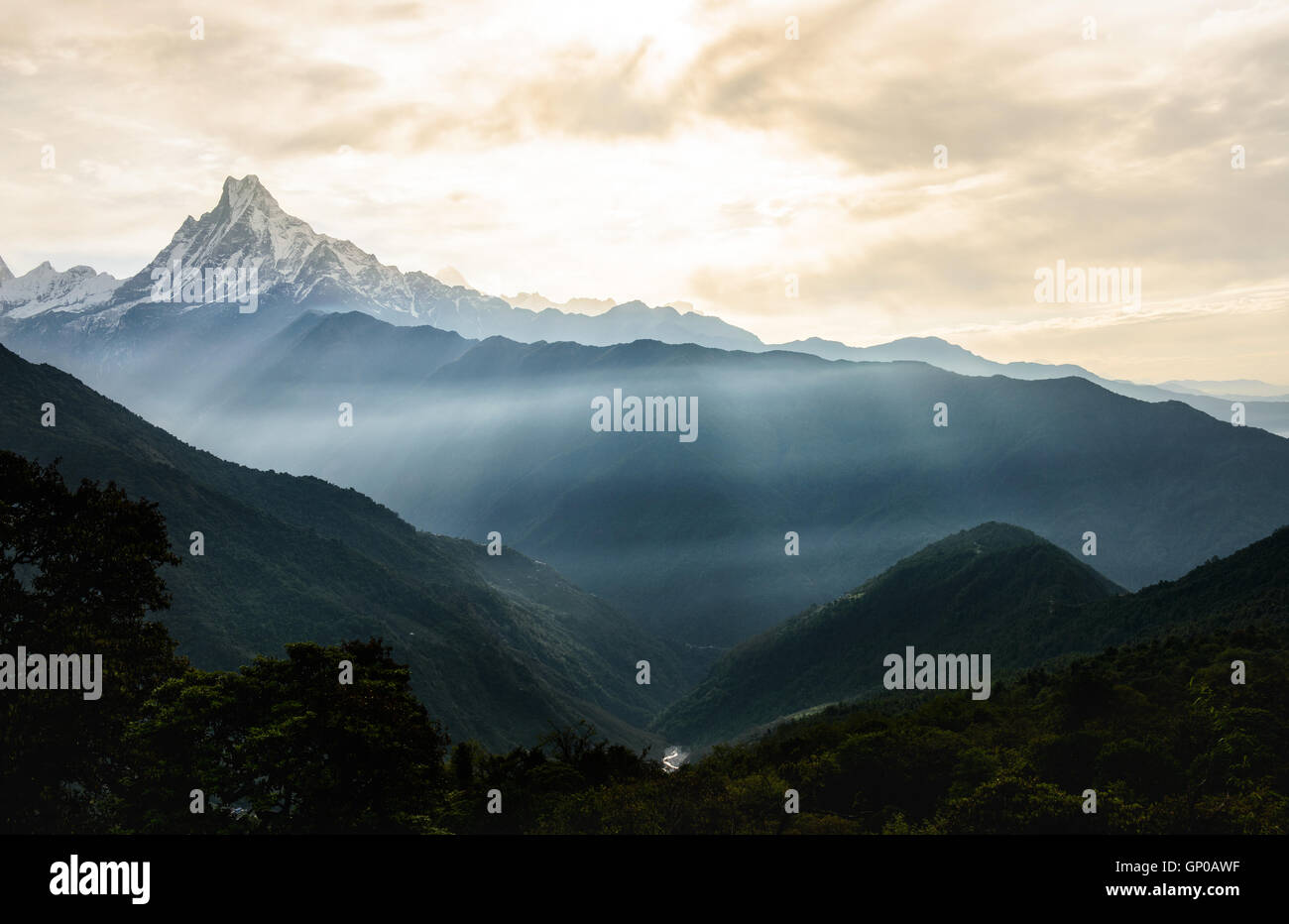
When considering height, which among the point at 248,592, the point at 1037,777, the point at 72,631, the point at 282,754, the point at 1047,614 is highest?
the point at 248,592

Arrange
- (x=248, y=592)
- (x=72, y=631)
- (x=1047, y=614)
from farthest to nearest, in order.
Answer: (x=248, y=592) → (x=1047, y=614) → (x=72, y=631)

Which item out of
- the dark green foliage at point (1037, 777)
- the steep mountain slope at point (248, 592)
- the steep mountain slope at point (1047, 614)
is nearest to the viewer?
the dark green foliage at point (1037, 777)

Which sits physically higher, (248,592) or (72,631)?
(248,592)

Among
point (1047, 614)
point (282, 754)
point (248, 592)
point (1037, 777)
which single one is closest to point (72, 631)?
point (282, 754)

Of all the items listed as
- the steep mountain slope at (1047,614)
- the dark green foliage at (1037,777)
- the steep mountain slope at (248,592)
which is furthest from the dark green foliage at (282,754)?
the steep mountain slope at (248,592)

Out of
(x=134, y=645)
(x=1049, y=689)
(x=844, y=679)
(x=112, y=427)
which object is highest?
(x=112, y=427)

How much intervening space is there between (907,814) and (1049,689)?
33.5m

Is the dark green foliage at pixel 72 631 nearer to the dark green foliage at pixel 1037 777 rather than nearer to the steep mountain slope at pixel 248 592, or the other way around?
the dark green foliage at pixel 1037 777

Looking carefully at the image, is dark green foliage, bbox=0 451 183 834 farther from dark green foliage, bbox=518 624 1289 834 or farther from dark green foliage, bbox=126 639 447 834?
dark green foliage, bbox=518 624 1289 834

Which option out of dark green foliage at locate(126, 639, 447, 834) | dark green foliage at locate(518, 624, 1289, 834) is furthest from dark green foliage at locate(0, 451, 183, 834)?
dark green foliage at locate(518, 624, 1289, 834)

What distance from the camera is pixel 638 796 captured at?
5056 cm

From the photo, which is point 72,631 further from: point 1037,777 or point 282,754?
point 1037,777
